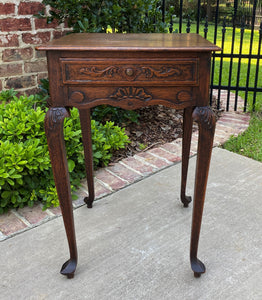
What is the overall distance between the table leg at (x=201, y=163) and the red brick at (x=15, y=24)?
7.19 feet

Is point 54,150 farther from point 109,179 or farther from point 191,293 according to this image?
point 109,179

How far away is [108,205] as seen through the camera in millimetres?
2363

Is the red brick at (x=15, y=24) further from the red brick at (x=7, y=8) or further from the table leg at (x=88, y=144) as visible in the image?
the table leg at (x=88, y=144)

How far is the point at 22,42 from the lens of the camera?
10.4 feet

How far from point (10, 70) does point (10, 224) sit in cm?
155

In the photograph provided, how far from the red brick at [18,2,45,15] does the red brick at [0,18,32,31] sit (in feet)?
0.21

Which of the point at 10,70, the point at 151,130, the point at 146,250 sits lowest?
the point at 146,250

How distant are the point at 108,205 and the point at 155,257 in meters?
0.59

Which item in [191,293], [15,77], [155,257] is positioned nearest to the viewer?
[191,293]

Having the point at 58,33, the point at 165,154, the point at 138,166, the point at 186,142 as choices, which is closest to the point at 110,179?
the point at 138,166

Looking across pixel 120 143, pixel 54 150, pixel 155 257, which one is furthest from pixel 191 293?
pixel 120 143

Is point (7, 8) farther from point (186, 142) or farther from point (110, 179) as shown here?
point (186, 142)

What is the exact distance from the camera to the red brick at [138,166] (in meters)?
2.77

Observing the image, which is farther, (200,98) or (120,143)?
(120,143)
